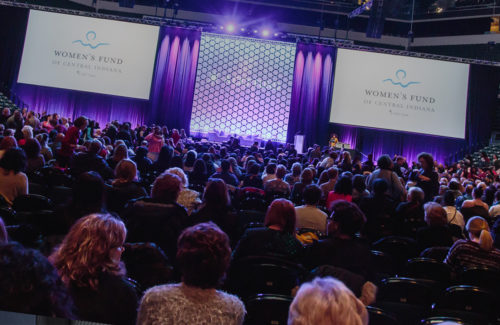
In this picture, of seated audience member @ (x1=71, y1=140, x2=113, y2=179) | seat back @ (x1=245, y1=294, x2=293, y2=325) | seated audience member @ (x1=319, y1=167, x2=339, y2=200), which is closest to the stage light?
seated audience member @ (x1=319, y1=167, x2=339, y2=200)

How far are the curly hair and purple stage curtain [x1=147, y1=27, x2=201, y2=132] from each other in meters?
15.4

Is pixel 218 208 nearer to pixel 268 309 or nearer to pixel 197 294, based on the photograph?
pixel 268 309

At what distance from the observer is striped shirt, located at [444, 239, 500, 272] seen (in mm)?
3668

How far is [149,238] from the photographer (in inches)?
132

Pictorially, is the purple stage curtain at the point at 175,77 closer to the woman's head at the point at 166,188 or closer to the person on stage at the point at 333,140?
the person on stage at the point at 333,140

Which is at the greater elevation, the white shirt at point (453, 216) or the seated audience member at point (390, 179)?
the seated audience member at point (390, 179)

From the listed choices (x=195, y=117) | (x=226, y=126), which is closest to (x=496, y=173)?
(x=226, y=126)

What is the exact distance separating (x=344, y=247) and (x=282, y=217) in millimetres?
528

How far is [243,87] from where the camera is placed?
18125mm

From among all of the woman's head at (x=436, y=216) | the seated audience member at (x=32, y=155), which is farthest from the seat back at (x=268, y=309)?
the seated audience member at (x=32, y=155)

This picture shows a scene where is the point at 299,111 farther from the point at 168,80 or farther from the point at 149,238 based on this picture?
the point at 149,238

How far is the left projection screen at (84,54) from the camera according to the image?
1616 cm

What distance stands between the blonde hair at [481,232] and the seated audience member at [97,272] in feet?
9.71

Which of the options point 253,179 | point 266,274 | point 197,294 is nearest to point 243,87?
point 253,179
